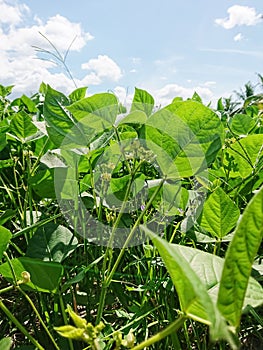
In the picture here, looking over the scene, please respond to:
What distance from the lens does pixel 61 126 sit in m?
0.60

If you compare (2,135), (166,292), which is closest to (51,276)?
(166,292)

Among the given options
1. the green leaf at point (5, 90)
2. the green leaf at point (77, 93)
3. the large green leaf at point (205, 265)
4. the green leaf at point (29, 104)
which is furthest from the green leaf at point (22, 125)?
the green leaf at point (5, 90)

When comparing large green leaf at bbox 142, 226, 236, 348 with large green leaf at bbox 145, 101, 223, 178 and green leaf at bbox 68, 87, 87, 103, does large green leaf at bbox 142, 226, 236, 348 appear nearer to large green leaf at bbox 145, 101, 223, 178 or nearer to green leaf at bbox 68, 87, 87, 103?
large green leaf at bbox 145, 101, 223, 178

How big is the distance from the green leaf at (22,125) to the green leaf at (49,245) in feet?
0.93

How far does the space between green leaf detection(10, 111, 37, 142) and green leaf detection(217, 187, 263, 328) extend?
64 centimetres

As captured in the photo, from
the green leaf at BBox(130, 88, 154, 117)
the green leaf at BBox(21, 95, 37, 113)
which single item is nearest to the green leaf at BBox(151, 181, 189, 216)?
the green leaf at BBox(130, 88, 154, 117)

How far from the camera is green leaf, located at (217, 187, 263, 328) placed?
0.93 feet

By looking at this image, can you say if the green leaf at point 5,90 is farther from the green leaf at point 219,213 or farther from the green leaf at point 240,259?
the green leaf at point 240,259

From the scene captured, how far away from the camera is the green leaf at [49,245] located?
0.62m

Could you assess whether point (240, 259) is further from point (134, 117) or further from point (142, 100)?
point (142, 100)

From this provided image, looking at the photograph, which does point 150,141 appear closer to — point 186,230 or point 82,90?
point 186,230

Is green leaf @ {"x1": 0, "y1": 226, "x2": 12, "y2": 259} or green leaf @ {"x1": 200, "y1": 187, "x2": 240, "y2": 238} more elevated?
green leaf @ {"x1": 200, "y1": 187, "x2": 240, "y2": 238}

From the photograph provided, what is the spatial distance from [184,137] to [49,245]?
25 centimetres

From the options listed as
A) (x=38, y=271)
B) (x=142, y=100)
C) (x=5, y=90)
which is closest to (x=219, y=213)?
(x=38, y=271)
